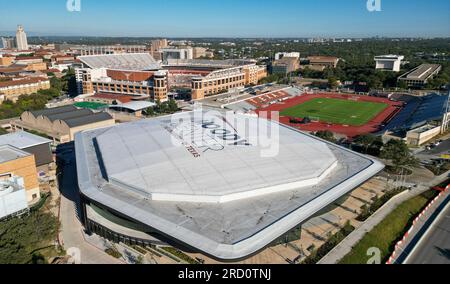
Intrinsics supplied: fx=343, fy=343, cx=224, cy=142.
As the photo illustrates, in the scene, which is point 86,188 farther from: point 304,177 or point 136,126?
point 304,177

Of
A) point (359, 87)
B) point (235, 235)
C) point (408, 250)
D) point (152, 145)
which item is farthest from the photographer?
point (359, 87)

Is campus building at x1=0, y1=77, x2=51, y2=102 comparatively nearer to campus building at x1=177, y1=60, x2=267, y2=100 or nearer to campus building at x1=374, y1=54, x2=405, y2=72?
campus building at x1=177, y1=60, x2=267, y2=100

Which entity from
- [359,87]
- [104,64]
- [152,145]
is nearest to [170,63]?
[104,64]

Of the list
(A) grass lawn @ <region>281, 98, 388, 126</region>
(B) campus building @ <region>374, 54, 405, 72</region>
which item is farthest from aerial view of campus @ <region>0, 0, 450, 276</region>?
(B) campus building @ <region>374, 54, 405, 72</region>

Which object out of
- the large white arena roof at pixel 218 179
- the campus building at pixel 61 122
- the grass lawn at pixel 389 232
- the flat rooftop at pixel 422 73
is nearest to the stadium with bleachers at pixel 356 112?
the flat rooftop at pixel 422 73

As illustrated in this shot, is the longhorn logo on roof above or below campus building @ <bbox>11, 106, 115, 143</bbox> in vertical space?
above
